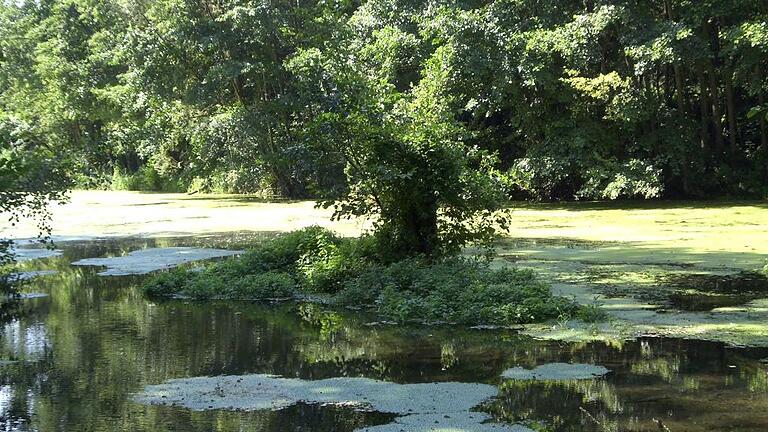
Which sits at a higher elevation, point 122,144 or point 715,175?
point 122,144

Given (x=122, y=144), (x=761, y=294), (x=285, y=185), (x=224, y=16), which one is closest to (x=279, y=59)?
(x=224, y=16)

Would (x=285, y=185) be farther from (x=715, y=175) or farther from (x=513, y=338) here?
(x=513, y=338)

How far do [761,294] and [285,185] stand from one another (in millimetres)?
22768

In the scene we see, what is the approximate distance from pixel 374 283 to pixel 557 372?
3692 mm

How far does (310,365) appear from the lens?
6.70 m

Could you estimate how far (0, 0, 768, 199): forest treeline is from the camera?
1044 cm

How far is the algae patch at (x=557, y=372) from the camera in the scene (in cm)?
600

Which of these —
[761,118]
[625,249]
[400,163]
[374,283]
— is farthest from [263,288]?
[761,118]

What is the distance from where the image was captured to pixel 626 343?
6969 mm

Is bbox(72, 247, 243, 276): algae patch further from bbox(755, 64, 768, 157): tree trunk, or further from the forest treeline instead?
bbox(755, 64, 768, 157): tree trunk

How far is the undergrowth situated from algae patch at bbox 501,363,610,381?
1591 millimetres

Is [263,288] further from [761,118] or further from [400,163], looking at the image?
[761,118]

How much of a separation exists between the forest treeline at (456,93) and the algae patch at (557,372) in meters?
3.76

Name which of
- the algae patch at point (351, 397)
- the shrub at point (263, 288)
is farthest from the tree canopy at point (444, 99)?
the algae patch at point (351, 397)
